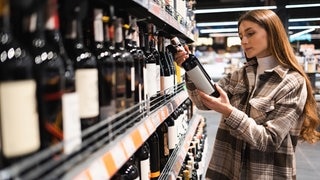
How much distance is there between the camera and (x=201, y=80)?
1693 mm

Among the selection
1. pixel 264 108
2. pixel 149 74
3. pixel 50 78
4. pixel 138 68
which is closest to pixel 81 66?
pixel 50 78

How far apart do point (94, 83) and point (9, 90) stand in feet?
0.91

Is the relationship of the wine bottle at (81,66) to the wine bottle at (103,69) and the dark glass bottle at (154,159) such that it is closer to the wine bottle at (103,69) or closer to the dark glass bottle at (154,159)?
the wine bottle at (103,69)

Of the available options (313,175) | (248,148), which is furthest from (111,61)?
(313,175)

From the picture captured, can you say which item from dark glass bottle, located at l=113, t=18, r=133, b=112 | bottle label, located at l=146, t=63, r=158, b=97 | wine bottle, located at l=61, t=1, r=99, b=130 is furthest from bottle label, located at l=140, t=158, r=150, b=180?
wine bottle, located at l=61, t=1, r=99, b=130

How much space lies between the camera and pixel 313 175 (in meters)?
4.06

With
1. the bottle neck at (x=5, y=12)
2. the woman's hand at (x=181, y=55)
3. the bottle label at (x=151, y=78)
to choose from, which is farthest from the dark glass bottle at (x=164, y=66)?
the bottle neck at (x=5, y=12)

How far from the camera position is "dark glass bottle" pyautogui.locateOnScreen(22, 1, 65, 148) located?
2.04 feet

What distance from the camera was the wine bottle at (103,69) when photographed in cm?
90

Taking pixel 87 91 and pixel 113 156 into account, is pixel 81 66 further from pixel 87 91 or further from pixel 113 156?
pixel 113 156

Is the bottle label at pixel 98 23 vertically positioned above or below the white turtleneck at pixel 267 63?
above

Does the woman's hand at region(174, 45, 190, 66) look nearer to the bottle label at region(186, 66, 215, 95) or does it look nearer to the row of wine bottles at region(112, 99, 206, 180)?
the bottle label at region(186, 66, 215, 95)

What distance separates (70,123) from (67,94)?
0.06 meters

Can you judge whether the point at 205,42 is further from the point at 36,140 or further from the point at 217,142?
the point at 36,140
